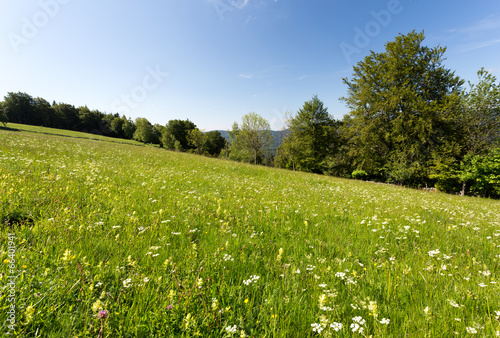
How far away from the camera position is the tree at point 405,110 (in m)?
26.8

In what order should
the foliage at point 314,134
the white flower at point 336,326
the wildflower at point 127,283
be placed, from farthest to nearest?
1. the foliage at point 314,134
2. the wildflower at point 127,283
3. the white flower at point 336,326

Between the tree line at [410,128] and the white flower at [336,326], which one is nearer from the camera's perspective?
the white flower at [336,326]

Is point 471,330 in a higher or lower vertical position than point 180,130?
lower

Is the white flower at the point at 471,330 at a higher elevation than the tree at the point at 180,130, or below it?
below

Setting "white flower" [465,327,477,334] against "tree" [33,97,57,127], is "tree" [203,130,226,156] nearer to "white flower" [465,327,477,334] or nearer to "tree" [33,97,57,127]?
"tree" [33,97,57,127]

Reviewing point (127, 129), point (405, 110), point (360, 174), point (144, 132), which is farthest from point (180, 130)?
point (405, 110)

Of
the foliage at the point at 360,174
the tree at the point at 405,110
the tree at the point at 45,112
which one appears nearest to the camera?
the tree at the point at 405,110

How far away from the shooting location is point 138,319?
A: 1656 mm

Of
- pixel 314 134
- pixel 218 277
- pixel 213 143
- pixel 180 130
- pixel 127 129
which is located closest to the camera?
pixel 218 277

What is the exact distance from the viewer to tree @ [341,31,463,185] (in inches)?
1056

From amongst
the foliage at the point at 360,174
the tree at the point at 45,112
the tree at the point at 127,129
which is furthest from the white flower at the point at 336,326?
the tree at the point at 45,112

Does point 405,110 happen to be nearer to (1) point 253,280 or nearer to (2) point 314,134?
(2) point 314,134

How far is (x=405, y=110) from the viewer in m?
28.8

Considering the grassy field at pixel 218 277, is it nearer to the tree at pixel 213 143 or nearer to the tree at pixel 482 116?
the tree at pixel 482 116
